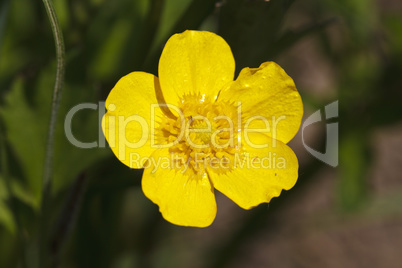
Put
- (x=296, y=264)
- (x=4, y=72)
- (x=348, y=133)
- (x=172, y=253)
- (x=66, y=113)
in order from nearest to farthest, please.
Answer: (x=66, y=113)
(x=4, y=72)
(x=348, y=133)
(x=172, y=253)
(x=296, y=264)

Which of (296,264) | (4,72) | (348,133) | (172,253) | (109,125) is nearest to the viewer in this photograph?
(109,125)

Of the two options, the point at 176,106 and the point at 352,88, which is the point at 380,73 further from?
the point at 176,106

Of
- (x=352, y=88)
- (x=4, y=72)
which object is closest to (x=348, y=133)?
(x=352, y=88)

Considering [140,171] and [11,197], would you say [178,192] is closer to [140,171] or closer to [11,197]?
[140,171]

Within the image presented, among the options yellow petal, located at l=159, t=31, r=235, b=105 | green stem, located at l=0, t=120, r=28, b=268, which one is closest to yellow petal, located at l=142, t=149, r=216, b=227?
yellow petal, located at l=159, t=31, r=235, b=105

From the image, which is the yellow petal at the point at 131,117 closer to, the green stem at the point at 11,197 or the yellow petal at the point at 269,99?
the yellow petal at the point at 269,99

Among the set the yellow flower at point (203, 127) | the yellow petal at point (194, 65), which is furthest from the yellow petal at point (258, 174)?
the yellow petal at point (194, 65)
